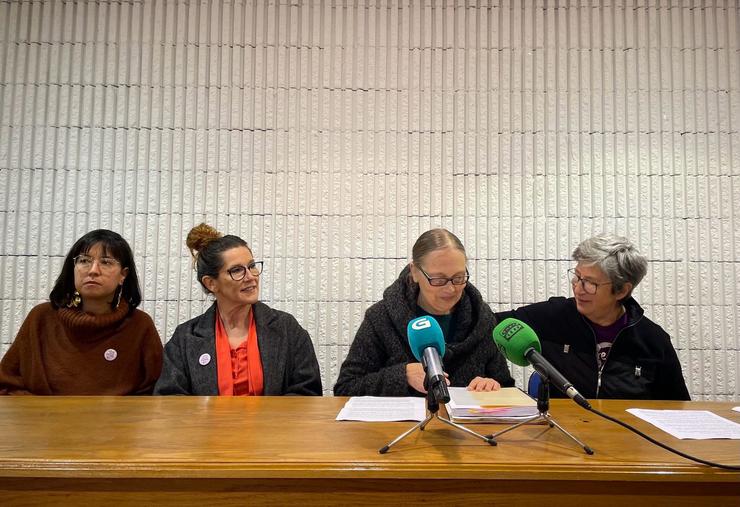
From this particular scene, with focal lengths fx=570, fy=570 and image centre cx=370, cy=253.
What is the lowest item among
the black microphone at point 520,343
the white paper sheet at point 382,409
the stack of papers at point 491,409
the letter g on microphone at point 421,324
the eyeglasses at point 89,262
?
the white paper sheet at point 382,409

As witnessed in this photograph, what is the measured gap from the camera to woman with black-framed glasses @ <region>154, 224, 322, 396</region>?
2.56 m

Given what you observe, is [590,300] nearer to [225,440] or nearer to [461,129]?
[461,129]

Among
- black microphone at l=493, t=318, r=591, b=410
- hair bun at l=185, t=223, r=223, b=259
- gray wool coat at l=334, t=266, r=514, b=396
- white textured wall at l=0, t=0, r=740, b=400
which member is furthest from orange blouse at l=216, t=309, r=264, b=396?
black microphone at l=493, t=318, r=591, b=410

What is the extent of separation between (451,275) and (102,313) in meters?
1.72

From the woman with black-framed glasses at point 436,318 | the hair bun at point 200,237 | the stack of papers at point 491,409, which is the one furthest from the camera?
the hair bun at point 200,237

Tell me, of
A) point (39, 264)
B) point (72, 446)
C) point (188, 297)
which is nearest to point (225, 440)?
point (72, 446)

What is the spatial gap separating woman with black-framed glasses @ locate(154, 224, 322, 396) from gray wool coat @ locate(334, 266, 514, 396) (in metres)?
0.27

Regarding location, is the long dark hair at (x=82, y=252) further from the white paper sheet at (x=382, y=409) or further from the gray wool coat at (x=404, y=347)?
the white paper sheet at (x=382, y=409)

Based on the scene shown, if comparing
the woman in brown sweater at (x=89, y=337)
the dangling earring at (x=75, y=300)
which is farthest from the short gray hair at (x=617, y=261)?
the dangling earring at (x=75, y=300)

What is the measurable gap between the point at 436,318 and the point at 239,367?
3.06 ft

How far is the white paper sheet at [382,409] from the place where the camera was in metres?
1.75

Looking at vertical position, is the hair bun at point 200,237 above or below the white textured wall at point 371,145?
below

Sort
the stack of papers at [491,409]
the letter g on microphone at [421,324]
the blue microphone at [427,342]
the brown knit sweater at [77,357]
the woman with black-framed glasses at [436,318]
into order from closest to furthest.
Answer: the blue microphone at [427,342] < the letter g on microphone at [421,324] < the stack of papers at [491,409] < the woman with black-framed glasses at [436,318] < the brown knit sweater at [77,357]

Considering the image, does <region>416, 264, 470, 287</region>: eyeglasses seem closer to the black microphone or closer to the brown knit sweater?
the black microphone
